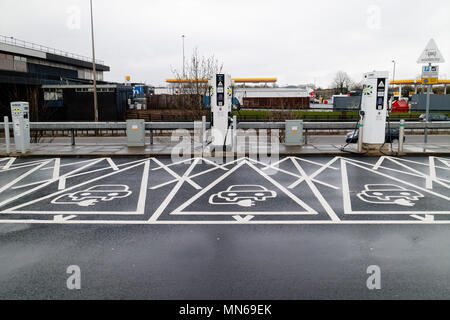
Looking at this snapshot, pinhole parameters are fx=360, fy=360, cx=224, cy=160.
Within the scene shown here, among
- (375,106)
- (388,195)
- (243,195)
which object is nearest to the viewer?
(388,195)

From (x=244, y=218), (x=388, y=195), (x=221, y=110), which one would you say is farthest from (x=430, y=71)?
(x=244, y=218)

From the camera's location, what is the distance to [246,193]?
802 cm

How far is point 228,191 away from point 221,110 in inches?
210

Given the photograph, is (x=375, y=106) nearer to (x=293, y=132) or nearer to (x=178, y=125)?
(x=293, y=132)

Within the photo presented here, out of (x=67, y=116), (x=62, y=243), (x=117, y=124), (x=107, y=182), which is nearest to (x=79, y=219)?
(x=62, y=243)

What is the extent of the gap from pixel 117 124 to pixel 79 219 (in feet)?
30.4

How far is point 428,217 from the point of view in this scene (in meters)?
6.38

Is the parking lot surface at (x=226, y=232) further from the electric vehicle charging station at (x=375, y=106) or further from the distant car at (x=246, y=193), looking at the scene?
the electric vehicle charging station at (x=375, y=106)

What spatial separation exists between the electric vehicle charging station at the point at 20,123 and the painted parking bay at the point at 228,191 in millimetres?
1115

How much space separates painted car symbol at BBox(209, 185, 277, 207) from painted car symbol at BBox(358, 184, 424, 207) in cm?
200

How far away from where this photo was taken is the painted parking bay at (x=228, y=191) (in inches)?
256

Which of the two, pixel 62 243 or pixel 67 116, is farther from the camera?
pixel 67 116

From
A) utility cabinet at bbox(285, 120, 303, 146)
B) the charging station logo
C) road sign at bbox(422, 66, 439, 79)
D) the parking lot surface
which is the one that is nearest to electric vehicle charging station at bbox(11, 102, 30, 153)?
the parking lot surface
